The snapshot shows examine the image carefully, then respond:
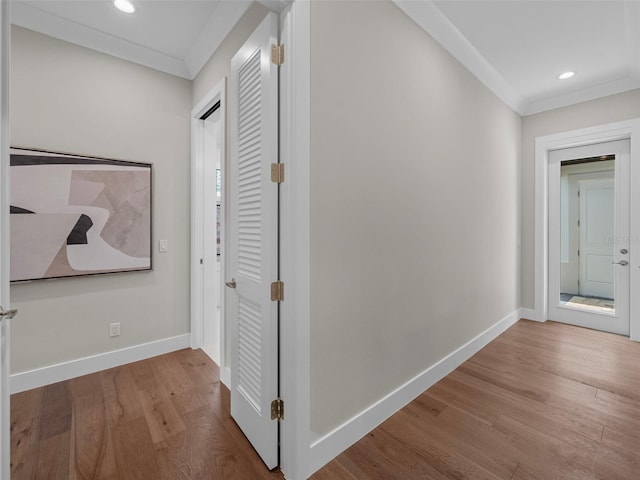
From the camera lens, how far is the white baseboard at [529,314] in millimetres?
3748

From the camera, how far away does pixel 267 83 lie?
4.64ft

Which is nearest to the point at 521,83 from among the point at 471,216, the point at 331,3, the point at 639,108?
the point at 639,108

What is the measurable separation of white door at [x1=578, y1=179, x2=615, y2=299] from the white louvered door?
409 cm

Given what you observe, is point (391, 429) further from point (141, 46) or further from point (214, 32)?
point (141, 46)

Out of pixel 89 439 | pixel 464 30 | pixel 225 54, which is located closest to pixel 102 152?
pixel 225 54

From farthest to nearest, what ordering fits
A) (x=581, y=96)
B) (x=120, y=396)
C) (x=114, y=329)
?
(x=581, y=96)
(x=114, y=329)
(x=120, y=396)

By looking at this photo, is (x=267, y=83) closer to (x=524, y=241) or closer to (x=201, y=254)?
(x=201, y=254)

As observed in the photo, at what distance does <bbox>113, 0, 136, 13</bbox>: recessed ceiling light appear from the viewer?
6.68ft

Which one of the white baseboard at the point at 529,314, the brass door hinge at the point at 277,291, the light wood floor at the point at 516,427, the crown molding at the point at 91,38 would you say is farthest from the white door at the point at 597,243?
the crown molding at the point at 91,38

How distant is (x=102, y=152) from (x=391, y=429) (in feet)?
9.94

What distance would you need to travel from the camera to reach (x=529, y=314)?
3.80m

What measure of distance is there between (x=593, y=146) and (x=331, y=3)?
3.73 metres

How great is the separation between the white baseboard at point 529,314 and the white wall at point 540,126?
0.17 ft

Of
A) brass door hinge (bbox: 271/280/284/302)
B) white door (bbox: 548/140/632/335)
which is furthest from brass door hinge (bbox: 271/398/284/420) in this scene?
white door (bbox: 548/140/632/335)
